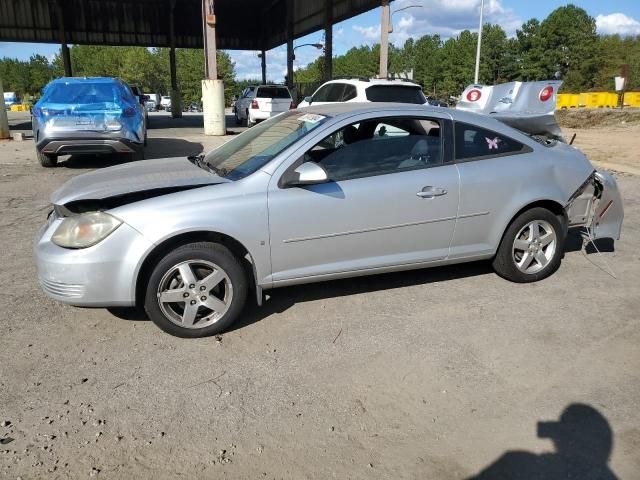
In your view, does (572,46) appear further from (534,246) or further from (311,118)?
(311,118)

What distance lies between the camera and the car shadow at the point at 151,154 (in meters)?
11.5

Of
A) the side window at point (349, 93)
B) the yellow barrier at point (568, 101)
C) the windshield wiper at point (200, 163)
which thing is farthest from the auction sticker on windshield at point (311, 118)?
the yellow barrier at point (568, 101)

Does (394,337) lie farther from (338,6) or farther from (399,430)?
(338,6)

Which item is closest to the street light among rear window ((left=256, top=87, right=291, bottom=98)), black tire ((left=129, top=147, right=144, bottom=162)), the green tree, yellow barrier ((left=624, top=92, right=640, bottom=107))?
rear window ((left=256, top=87, right=291, bottom=98))

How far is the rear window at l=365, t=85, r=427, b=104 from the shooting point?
1017 centimetres

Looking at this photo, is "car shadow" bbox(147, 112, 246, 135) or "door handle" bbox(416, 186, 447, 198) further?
"car shadow" bbox(147, 112, 246, 135)

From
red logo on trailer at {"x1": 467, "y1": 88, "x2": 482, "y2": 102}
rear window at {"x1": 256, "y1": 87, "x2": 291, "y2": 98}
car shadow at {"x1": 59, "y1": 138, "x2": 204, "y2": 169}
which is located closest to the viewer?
red logo on trailer at {"x1": 467, "y1": 88, "x2": 482, "y2": 102}

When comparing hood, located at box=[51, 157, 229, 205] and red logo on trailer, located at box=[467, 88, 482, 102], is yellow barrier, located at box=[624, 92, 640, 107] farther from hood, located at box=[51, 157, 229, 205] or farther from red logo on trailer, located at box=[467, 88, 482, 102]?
hood, located at box=[51, 157, 229, 205]

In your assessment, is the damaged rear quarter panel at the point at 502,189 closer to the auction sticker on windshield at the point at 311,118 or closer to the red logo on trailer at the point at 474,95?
the auction sticker on windshield at the point at 311,118

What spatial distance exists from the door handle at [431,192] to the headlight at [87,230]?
7.23 feet

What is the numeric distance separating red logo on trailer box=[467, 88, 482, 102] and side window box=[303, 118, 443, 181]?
2.74 meters

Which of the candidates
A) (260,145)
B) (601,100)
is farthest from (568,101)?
(260,145)

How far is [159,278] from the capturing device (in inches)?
139

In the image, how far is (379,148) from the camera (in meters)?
4.22
